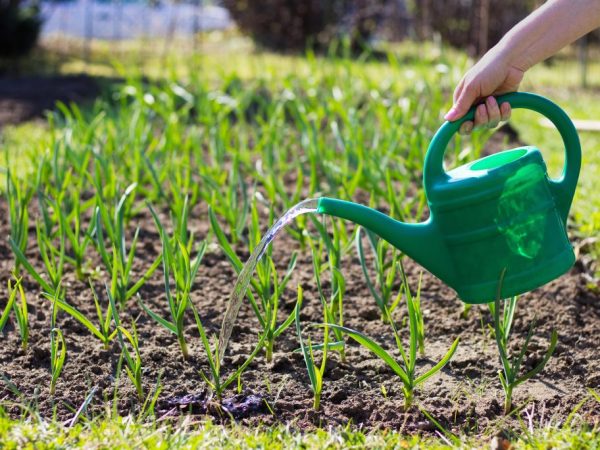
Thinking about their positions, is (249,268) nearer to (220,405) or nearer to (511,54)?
(220,405)

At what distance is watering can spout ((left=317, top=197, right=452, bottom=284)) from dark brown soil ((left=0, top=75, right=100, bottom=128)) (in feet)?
13.1

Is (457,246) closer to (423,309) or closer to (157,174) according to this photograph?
(423,309)

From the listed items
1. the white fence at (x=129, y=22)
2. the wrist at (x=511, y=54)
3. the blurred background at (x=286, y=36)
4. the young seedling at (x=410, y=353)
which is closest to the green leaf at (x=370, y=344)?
the young seedling at (x=410, y=353)

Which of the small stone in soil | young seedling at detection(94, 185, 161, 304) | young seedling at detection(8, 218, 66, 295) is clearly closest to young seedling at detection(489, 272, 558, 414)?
the small stone in soil

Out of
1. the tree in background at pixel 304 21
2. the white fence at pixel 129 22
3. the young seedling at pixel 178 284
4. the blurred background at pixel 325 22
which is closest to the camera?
the young seedling at pixel 178 284

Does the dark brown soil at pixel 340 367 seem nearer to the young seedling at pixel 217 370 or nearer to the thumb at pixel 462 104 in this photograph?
the young seedling at pixel 217 370

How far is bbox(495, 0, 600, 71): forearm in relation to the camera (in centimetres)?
188

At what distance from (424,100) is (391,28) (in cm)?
667

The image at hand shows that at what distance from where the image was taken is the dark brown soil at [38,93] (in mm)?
5758

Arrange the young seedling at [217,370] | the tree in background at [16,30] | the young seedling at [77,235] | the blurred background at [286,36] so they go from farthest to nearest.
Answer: the blurred background at [286,36]
the tree in background at [16,30]
the young seedling at [77,235]
the young seedling at [217,370]

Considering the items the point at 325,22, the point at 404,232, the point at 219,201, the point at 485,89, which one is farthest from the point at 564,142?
the point at 325,22

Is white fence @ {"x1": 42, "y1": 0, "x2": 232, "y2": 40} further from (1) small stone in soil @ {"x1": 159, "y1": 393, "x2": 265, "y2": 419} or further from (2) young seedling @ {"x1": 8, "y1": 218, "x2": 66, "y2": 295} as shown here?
(1) small stone in soil @ {"x1": 159, "y1": 393, "x2": 265, "y2": 419}

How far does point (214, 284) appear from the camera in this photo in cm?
282

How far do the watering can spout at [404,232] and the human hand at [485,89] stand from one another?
0.23 m
